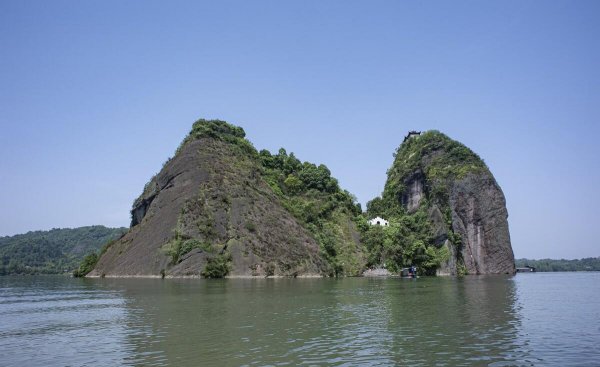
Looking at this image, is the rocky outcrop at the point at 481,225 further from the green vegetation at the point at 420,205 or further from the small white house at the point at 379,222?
the small white house at the point at 379,222

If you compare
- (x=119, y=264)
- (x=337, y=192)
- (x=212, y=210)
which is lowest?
(x=119, y=264)

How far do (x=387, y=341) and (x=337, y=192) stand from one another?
112m

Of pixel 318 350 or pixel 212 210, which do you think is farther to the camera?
pixel 212 210

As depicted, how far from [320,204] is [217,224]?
36861 mm

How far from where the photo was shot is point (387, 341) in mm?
23516

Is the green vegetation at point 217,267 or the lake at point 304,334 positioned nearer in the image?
the lake at point 304,334

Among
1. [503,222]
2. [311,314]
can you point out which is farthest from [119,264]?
[503,222]

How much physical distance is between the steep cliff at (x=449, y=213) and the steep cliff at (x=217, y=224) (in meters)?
17.8

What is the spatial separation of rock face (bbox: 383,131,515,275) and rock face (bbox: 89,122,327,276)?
3960 centimetres

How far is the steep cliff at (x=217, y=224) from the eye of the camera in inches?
3652

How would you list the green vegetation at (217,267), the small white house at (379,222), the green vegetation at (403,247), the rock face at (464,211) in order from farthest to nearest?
the small white house at (379,222), the rock face at (464,211), the green vegetation at (403,247), the green vegetation at (217,267)

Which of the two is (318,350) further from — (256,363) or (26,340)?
(26,340)

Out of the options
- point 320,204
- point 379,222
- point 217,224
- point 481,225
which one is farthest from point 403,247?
point 217,224

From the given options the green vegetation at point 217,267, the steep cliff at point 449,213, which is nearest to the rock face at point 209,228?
the green vegetation at point 217,267
